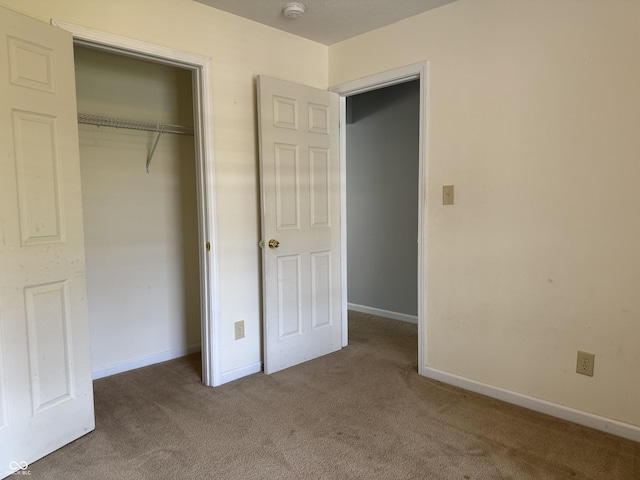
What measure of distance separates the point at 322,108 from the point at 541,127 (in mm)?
1515

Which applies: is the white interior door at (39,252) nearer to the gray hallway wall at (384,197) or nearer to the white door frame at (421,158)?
the white door frame at (421,158)

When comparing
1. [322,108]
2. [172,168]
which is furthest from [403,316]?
[172,168]

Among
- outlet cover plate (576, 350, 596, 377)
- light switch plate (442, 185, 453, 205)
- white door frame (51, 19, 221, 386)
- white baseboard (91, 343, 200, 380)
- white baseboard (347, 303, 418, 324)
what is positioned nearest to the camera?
outlet cover plate (576, 350, 596, 377)

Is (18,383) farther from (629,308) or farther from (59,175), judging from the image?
(629,308)

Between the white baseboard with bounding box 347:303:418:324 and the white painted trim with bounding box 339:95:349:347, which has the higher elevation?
the white painted trim with bounding box 339:95:349:347

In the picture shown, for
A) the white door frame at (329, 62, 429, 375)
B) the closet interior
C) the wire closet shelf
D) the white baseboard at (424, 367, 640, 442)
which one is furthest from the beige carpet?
the wire closet shelf

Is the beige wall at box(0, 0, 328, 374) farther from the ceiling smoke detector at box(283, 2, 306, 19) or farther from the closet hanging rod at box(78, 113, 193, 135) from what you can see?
the closet hanging rod at box(78, 113, 193, 135)

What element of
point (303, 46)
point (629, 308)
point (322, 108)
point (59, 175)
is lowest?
point (629, 308)

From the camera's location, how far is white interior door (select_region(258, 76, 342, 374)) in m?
2.89

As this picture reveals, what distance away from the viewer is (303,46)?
3.18 m

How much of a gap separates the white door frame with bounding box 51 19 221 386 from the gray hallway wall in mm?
2090

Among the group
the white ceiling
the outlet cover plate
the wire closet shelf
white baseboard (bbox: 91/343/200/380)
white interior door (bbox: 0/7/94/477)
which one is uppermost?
the white ceiling

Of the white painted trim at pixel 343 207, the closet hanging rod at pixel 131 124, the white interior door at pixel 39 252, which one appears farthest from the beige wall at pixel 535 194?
the white interior door at pixel 39 252

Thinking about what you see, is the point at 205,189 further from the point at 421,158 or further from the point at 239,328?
the point at 421,158
